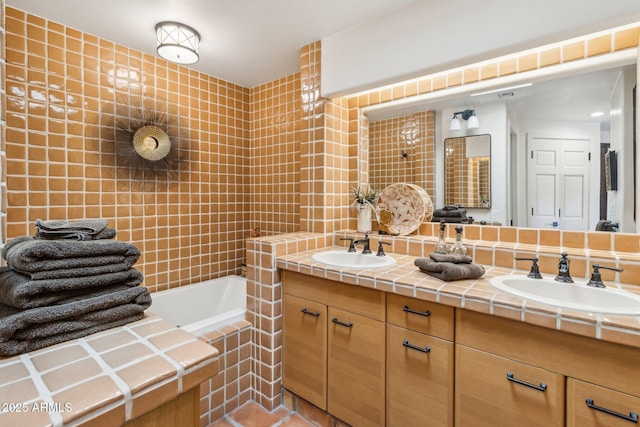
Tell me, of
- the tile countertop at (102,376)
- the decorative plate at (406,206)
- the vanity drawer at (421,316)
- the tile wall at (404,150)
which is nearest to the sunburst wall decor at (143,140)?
the tile wall at (404,150)

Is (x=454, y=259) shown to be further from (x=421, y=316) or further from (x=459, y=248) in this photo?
(x=421, y=316)

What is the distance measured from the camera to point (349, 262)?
1871 mm

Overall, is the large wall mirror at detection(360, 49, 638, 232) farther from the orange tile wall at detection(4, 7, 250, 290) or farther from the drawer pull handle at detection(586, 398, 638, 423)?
the orange tile wall at detection(4, 7, 250, 290)

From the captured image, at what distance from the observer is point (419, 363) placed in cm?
124

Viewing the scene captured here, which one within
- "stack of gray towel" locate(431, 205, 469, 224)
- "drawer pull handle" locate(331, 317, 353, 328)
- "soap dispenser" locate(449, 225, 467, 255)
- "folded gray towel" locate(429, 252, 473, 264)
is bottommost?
"drawer pull handle" locate(331, 317, 353, 328)

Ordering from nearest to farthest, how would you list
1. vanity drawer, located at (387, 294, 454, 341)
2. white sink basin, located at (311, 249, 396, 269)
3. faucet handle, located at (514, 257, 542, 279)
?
vanity drawer, located at (387, 294, 454, 341) < faucet handle, located at (514, 257, 542, 279) < white sink basin, located at (311, 249, 396, 269)

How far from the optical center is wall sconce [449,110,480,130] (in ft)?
5.86

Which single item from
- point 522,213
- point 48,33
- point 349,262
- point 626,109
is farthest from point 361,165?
point 48,33

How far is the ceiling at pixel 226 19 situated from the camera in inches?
65.7

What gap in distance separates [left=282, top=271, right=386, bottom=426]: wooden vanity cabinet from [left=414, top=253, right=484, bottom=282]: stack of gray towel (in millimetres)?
250

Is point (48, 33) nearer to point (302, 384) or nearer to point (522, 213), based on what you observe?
point (302, 384)

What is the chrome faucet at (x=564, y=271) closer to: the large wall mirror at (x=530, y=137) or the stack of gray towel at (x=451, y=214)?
the large wall mirror at (x=530, y=137)

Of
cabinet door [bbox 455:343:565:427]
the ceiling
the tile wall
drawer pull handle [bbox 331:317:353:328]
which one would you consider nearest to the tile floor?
drawer pull handle [bbox 331:317:353:328]

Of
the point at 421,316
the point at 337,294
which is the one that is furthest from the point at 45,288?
the point at 421,316
